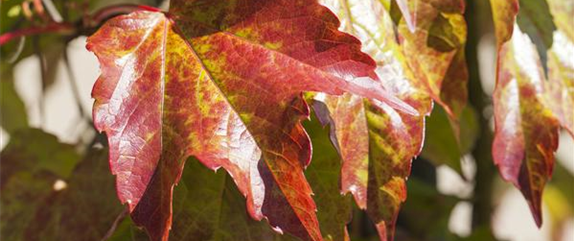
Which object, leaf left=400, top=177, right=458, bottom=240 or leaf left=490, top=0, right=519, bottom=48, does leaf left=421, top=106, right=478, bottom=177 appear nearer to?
leaf left=400, top=177, right=458, bottom=240

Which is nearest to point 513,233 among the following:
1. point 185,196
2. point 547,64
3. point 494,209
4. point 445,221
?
point 494,209

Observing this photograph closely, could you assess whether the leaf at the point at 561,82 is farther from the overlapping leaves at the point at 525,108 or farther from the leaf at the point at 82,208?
the leaf at the point at 82,208

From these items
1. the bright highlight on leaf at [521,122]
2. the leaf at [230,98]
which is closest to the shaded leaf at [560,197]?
the bright highlight on leaf at [521,122]

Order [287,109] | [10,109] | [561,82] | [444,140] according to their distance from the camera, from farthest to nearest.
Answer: [10,109] → [444,140] → [561,82] → [287,109]

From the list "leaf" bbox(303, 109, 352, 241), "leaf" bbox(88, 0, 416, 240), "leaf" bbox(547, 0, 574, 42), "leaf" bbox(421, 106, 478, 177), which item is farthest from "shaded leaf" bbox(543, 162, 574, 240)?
"leaf" bbox(88, 0, 416, 240)

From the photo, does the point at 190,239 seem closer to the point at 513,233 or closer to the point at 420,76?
the point at 420,76

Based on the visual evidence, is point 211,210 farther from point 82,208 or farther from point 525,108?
point 525,108

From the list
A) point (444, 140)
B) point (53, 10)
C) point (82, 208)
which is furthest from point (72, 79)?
point (444, 140)

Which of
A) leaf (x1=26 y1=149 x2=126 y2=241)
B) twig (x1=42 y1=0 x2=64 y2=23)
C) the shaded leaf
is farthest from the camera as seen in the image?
the shaded leaf
